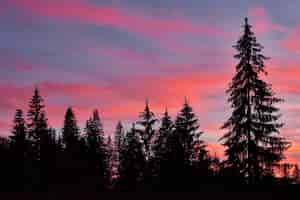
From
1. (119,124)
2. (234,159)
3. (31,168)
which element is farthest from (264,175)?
(119,124)

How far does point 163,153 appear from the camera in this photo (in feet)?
166

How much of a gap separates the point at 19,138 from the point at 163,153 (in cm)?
2174

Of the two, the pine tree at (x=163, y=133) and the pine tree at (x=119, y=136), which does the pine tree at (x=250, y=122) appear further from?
the pine tree at (x=119, y=136)

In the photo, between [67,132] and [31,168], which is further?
[67,132]

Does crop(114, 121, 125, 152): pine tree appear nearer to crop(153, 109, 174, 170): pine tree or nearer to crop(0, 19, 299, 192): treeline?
crop(0, 19, 299, 192): treeline

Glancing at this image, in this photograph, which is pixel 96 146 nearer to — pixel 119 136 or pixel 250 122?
pixel 119 136

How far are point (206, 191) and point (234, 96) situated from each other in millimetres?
17503

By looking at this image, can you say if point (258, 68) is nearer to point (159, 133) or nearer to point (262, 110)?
point (262, 110)

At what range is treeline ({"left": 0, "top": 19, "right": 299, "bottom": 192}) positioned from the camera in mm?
34656

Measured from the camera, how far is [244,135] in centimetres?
3653

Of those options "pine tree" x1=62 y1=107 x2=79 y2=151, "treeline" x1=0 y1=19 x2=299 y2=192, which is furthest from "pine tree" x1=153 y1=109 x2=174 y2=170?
"pine tree" x1=62 y1=107 x2=79 y2=151

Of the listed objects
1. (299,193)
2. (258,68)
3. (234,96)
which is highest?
(258,68)

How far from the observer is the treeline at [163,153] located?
34656mm

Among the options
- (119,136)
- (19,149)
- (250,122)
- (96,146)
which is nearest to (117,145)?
(119,136)
